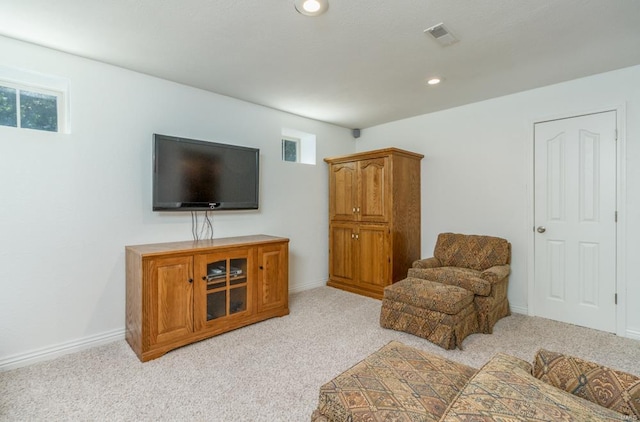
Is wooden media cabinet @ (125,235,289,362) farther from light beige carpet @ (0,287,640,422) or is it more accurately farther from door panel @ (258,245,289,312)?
light beige carpet @ (0,287,640,422)

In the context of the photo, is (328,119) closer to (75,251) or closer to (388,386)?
(75,251)

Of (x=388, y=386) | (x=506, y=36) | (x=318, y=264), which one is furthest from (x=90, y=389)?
(x=506, y=36)

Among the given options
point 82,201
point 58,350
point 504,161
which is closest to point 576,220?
point 504,161

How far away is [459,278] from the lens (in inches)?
113

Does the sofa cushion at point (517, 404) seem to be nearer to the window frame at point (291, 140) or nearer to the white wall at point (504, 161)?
the white wall at point (504, 161)

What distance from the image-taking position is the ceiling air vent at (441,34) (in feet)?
6.82

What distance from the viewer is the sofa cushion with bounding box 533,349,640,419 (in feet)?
3.16

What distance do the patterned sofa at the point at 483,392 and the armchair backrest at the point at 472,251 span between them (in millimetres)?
2120

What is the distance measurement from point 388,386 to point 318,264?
10.4ft

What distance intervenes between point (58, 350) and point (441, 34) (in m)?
3.72

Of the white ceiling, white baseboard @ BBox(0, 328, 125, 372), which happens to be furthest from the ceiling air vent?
white baseboard @ BBox(0, 328, 125, 372)

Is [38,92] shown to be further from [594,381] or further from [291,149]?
[594,381]

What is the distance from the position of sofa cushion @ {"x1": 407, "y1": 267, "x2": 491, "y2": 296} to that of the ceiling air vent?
6.50 ft

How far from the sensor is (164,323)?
7.92 ft
